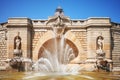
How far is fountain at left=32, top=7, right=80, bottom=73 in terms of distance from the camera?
23.3 metres

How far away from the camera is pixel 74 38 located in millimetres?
23922

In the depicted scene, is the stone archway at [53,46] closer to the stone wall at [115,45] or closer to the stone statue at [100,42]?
the stone statue at [100,42]

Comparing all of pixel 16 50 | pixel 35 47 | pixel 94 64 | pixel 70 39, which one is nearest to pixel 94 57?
pixel 94 64

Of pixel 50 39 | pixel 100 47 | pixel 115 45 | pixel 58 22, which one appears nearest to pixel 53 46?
pixel 50 39

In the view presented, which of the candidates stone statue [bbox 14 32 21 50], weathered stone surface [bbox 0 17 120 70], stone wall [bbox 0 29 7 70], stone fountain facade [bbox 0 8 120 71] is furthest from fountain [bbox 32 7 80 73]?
stone wall [bbox 0 29 7 70]

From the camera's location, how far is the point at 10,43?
23.0m

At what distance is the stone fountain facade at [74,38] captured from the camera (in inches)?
898

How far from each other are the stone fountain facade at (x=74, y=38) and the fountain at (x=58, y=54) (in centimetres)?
42

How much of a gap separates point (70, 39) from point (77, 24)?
1.75 m

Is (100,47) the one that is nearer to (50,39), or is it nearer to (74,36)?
(74,36)

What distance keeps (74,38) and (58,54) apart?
2.58m

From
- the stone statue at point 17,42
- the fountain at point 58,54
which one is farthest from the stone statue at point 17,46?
the fountain at point 58,54

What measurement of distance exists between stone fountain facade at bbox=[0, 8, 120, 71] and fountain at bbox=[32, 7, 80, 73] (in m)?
0.42

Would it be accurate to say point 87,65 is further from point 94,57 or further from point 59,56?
point 59,56
